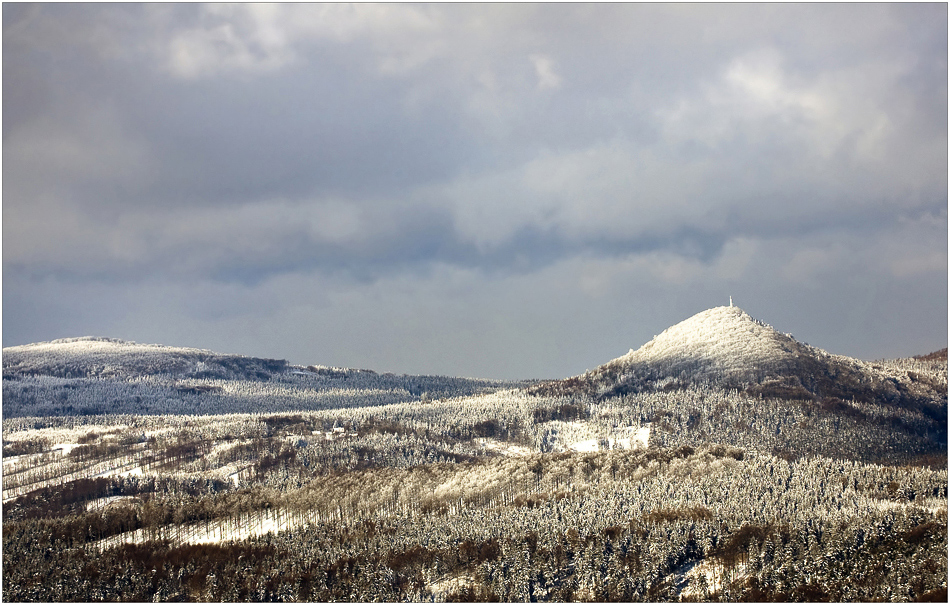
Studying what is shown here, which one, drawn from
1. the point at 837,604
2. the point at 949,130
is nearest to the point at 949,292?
the point at 949,130

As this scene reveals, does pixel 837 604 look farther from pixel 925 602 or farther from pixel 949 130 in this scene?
pixel 949 130

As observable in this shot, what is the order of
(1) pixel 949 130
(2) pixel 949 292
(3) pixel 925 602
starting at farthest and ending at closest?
(3) pixel 925 602 < (2) pixel 949 292 < (1) pixel 949 130

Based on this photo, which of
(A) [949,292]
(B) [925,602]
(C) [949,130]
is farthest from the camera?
(B) [925,602]

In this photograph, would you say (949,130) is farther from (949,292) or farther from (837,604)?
(837,604)

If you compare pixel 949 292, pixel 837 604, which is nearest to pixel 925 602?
pixel 837 604

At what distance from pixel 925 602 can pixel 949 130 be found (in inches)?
5906

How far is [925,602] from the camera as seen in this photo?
655ft

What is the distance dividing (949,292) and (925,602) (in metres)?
128

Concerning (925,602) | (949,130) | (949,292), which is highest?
(949,130)

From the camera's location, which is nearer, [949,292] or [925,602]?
[949,292]

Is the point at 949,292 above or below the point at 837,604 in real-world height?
above

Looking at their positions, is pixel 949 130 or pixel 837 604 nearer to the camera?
pixel 949 130

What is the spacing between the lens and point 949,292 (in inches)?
4259

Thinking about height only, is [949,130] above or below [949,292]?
above
